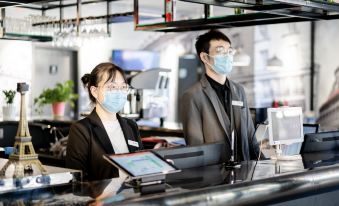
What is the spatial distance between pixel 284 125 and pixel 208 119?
21.5 inches

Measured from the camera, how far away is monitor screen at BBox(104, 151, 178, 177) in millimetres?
2451

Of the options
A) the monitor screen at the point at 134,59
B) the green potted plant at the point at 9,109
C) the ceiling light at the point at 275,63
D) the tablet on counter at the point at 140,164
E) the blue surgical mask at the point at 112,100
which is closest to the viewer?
the tablet on counter at the point at 140,164

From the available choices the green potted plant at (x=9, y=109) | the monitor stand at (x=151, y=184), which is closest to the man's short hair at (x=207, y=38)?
the monitor stand at (x=151, y=184)

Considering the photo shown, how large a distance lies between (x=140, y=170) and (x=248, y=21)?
3010 millimetres

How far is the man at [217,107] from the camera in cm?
382

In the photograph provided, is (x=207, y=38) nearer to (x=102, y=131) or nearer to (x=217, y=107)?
(x=217, y=107)

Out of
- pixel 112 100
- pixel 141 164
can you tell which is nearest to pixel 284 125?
pixel 112 100

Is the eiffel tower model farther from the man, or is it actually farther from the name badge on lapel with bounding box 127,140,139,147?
the man

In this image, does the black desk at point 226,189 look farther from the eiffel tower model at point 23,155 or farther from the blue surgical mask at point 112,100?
the blue surgical mask at point 112,100

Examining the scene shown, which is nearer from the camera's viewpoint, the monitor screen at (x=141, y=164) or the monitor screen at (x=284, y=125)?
the monitor screen at (x=141, y=164)

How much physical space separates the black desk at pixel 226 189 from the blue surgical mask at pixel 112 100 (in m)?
0.59

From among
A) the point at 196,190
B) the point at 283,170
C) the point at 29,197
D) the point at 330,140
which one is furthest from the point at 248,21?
the point at 29,197

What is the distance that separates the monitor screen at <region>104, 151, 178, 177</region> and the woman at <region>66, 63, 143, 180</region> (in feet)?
1.80

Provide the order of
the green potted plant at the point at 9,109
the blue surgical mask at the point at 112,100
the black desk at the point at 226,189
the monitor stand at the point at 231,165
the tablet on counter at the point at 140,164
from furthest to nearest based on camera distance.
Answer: the green potted plant at the point at 9,109 < the blue surgical mask at the point at 112,100 < the monitor stand at the point at 231,165 < the tablet on counter at the point at 140,164 < the black desk at the point at 226,189
